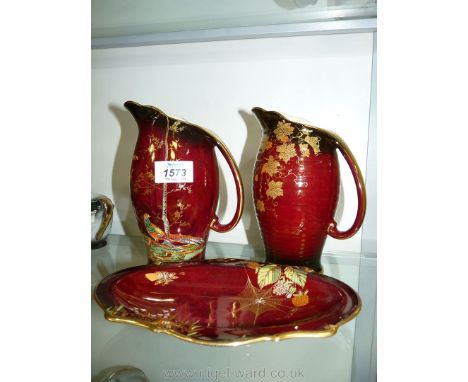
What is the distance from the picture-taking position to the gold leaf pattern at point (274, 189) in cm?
48

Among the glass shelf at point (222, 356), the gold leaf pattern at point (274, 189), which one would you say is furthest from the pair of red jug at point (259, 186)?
the glass shelf at point (222, 356)

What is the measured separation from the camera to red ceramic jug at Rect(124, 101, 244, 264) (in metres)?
0.49

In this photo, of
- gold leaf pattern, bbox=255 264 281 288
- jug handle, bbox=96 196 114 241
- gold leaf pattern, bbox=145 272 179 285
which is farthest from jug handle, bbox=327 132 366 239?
jug handle, bbox=96 196 114 241

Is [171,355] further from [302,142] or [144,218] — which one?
[302,142]

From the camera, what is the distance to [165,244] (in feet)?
1.68

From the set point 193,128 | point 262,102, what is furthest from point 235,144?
point 193,128

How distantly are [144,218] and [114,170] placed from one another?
0.29 metres

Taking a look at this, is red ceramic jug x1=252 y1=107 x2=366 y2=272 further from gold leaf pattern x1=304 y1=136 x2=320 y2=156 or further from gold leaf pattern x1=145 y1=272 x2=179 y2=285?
gold leaf pattern x1=145 y1=272 x2=179 y2=285

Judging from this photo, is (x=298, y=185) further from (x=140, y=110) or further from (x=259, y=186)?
(x=140, y=110)

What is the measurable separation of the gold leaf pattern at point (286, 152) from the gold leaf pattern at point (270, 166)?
0.01m

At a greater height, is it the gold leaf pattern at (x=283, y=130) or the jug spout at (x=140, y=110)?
the jug spout at (x=140, y=110)

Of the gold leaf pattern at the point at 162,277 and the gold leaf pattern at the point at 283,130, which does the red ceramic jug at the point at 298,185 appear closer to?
the gold leaf pattern at the point at 283,130

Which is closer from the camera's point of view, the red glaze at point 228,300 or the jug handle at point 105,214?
the red glaze at point 228,300
